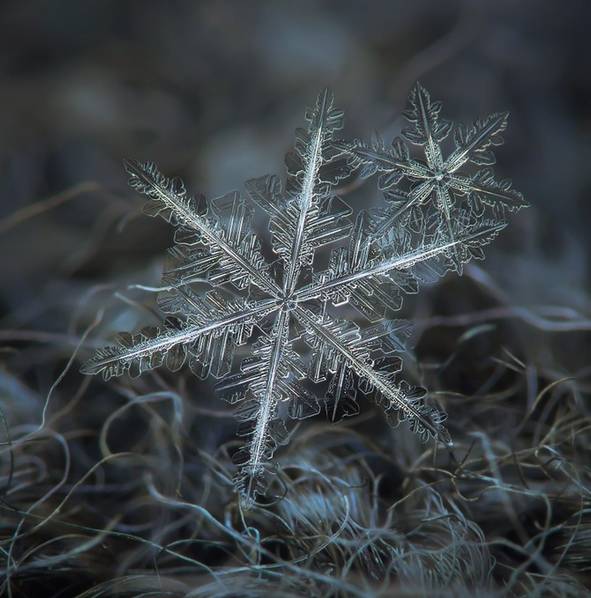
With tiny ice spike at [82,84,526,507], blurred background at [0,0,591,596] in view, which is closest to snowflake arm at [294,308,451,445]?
tiny ice spike at [82,84,526,507]

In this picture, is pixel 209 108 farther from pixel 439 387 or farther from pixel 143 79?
pixel 439 387

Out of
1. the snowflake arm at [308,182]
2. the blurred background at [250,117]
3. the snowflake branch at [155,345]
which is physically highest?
the blurred background at [250,117]

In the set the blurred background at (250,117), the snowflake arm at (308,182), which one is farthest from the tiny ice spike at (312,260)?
the blurred background at (250,117)

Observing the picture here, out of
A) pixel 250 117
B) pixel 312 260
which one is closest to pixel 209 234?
pixel 312 260

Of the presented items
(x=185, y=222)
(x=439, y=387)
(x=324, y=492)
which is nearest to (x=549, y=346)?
(x=439, y=387)

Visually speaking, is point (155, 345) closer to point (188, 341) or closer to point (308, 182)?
point (188, 341)

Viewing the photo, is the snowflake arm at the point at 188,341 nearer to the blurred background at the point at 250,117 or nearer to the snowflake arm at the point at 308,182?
the snowflake arm at the point at 308,182
